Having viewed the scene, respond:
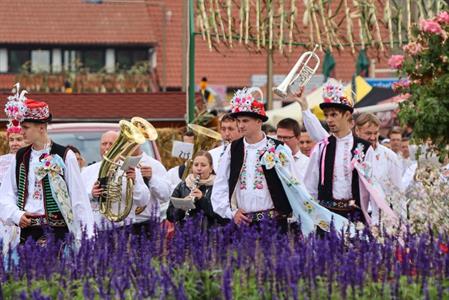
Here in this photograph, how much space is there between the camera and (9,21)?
208 ft

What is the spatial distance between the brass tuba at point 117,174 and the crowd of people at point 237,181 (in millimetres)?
62

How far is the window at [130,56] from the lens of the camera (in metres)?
64.1

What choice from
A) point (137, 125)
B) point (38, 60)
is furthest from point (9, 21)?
point (137, 125)

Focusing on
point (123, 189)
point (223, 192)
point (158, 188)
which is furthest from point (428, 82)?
point (158, 188)

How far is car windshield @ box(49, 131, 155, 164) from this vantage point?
15672 mm

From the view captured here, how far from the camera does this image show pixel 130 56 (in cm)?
6475

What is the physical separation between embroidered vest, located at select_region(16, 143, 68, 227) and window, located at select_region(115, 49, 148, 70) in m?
53.2

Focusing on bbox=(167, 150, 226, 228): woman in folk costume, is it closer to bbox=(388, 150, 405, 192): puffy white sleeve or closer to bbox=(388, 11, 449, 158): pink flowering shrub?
bbox=(388, 150, 405, 192): puffy white sleeve

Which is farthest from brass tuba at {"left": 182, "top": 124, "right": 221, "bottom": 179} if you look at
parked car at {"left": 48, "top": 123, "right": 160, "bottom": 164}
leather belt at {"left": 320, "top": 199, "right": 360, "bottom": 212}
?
leather belt at {"left": 320, "top": 199, "right": 360, "bottom": 212}

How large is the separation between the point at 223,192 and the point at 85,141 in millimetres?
4919

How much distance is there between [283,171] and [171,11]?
48.8 metres

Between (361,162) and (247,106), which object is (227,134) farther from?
(247,106)

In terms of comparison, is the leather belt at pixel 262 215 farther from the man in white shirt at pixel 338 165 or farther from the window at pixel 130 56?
the window at pixel 130 56

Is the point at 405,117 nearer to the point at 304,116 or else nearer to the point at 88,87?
the point at 304,116
